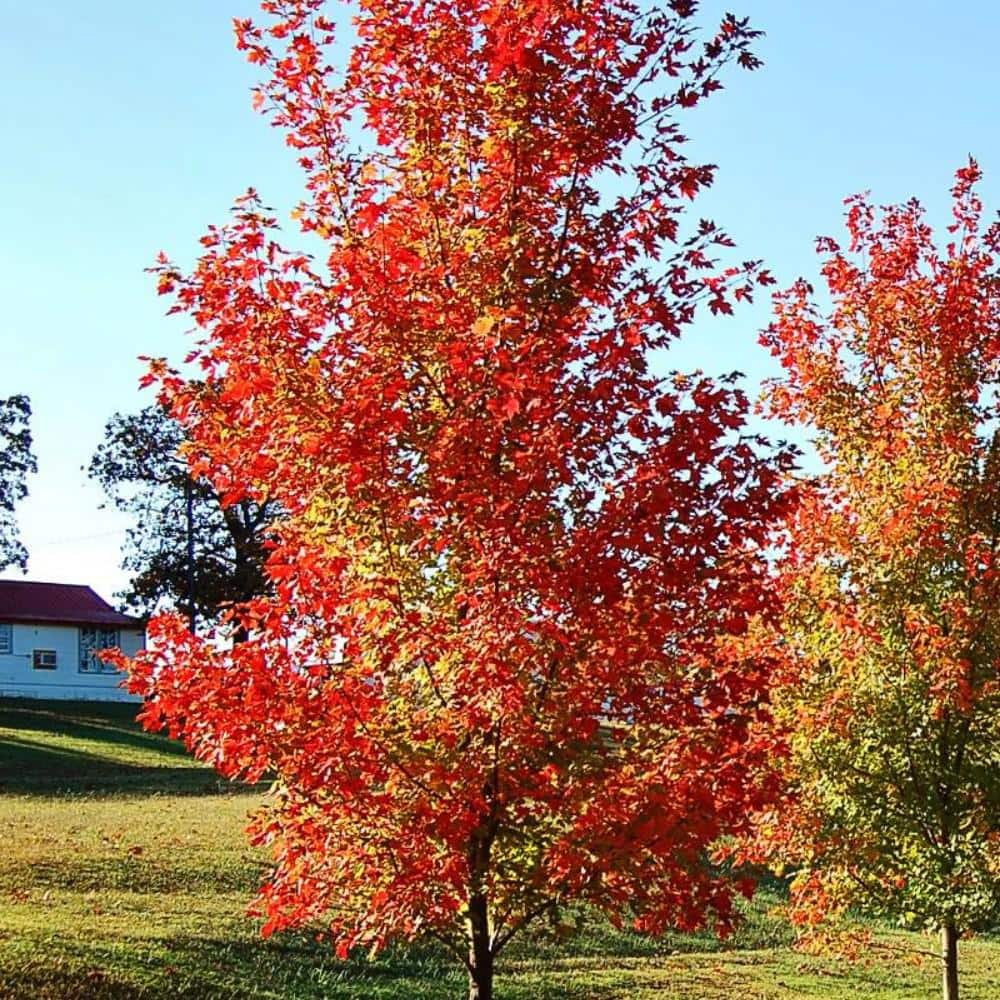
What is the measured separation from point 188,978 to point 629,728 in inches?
321

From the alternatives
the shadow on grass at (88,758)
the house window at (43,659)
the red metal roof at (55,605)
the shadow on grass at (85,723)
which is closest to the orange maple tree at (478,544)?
the shadow on grass at (88,758)

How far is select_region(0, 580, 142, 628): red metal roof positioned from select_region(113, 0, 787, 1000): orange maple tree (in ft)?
176

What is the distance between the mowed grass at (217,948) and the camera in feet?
47.4

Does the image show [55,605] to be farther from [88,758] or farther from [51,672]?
[88,758]

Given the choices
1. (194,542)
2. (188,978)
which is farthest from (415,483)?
(194,542)

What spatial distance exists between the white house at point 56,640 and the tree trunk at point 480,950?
53808 mm

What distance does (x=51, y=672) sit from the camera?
204 ft

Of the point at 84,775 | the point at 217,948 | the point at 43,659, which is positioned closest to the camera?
the point at 217,948

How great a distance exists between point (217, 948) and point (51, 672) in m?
49.2

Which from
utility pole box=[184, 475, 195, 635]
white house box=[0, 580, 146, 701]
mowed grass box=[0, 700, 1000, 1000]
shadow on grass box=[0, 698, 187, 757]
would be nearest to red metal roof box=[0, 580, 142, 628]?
white house box=[0, 580, 146, 701]

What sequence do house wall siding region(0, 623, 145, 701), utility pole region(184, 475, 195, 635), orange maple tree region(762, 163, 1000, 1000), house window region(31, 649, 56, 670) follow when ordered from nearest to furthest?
orange maple tree region(762, 163, 1000, 1000)
utility pole region(184, 475, 195, 635)
house wall siding region(0, 623, 145, 701)
house window region(31, 649, 56, 670)

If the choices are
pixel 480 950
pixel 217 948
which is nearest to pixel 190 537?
pixel 217 948

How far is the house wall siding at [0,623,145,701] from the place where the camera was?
201 feet

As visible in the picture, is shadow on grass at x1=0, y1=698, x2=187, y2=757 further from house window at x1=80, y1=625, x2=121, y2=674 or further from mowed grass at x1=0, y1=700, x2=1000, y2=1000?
mowed grass at x1=0, y1=700, x2=1000, y2=1000
